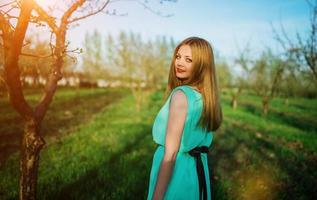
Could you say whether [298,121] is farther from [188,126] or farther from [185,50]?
[188,126]

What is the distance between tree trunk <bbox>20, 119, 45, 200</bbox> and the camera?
3639 mm

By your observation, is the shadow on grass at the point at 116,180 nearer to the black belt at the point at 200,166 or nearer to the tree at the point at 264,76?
the black belt at the point at 200,166

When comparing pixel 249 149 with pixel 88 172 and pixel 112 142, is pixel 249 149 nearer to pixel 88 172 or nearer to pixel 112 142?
pixel 112 142

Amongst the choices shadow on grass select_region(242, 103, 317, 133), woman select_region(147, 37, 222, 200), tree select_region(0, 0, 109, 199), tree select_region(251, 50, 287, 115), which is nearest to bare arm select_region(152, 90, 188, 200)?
woman select_region(147, 37, 222, 200)

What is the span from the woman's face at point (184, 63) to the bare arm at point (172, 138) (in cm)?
33

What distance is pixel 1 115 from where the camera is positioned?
53.8 ft

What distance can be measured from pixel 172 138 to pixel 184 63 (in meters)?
0.64

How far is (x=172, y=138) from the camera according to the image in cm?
217

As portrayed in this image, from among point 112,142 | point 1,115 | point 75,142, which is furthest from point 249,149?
point 1,115

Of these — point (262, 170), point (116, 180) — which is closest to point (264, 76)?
point (262, 170)

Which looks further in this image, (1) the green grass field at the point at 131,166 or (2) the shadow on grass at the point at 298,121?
(2) the shadow on grass at the point at 298,121

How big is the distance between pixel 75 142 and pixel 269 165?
5970 millimetres

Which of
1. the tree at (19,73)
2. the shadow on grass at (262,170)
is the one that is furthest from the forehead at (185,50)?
the shadow on grass at (262,170)

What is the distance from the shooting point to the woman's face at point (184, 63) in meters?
2.46
